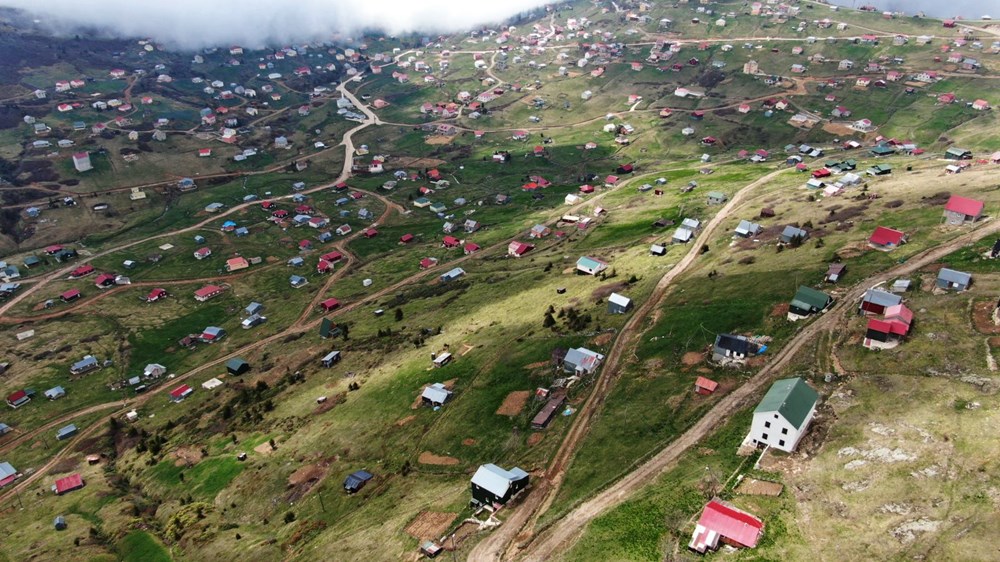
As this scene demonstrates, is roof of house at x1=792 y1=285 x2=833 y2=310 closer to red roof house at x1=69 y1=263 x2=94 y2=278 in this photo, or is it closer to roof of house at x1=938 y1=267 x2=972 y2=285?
roof of house at x1=938 y1=267 x2=972 y2=285

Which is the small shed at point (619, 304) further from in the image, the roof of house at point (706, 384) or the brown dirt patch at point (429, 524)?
the brown dirt patch at point (429, 524)

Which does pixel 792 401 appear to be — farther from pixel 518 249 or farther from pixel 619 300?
pixel 518 249

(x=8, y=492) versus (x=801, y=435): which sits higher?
(x=801, y=435)

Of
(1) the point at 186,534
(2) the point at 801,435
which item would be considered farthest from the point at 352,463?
(2) the point at 801,435

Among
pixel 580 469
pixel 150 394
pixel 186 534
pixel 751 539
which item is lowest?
pixel 150 394

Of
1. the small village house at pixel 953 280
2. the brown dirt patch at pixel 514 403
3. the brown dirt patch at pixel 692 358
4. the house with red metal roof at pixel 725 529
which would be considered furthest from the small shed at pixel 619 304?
the house with red metal roof at pixel 725 529

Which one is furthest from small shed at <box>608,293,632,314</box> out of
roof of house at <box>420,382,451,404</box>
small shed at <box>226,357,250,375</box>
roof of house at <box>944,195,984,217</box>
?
small shed at <box>226,357,250,375</box>

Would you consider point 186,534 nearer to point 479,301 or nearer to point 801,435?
point 479,301

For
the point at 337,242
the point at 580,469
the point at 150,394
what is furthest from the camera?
the point at 337,242
